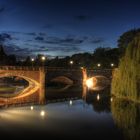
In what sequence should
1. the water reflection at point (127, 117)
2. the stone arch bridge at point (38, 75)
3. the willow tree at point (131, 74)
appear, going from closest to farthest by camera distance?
the water reflection at point (127, 117)
the willow tree at point (131, 74)
the stone arch bridge at point (38, 75)

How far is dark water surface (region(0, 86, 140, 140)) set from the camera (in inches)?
1372

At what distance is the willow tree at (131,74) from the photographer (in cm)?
5231

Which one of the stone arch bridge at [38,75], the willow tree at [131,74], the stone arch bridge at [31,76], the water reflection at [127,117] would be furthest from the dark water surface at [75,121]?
the stone arch bridge at [31,76]

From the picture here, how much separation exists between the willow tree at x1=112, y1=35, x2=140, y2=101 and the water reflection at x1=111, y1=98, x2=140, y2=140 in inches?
58.1

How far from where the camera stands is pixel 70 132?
117 feet

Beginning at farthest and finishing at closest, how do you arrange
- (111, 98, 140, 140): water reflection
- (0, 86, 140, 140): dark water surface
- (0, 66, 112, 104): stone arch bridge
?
(0, 66, 112, 104): stone arch bridge → (111, 98, 140, 140): water reflection → (0, 86, 140, 140): dark water surface

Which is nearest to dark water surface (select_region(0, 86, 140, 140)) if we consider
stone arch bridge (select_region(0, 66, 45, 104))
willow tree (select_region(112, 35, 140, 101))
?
willow tree (select_region(112, 35, 140, 101))

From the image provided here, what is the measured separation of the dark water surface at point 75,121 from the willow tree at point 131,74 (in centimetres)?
170

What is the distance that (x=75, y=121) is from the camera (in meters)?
42.2

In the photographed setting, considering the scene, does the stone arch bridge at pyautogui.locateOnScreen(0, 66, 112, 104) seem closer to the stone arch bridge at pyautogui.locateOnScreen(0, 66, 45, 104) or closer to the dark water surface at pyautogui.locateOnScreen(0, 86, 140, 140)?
the stone arch bridge at pyautogui.locateOnScreen(0, 66, 45, 104)

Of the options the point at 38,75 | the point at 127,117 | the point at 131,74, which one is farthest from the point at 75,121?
the point at 38,75

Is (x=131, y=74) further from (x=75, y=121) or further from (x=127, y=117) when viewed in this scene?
(x=75, y=121)

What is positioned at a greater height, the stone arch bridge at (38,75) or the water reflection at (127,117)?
the stone arch bridge at (38,75)

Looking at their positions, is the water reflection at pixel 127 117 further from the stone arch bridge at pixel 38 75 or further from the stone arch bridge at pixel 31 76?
the stone arch bridge at pixel 31 76
